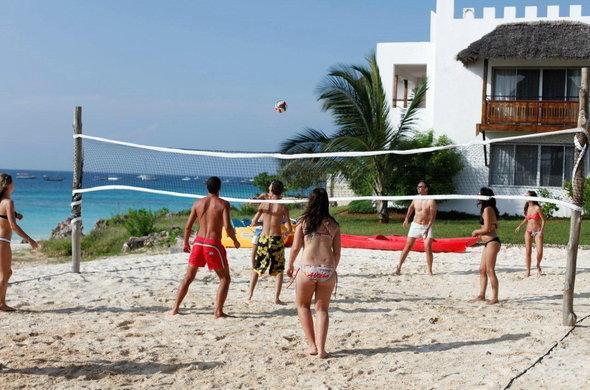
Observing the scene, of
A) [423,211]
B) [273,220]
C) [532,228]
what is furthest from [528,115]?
[273,220]

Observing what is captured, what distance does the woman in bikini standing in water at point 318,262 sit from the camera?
6.59m

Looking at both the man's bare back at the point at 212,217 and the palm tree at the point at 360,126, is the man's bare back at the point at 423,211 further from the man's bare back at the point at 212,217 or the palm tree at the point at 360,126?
the palm tree at the point at 360,126

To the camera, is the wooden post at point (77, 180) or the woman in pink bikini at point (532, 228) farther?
the woman in pink bikini at point (532, 228)

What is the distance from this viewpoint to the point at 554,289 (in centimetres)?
1084

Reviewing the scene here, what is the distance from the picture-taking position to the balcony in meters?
23.6

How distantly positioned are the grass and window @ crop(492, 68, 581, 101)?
421 cm

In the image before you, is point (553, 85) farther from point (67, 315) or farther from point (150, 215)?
point (67, 315)

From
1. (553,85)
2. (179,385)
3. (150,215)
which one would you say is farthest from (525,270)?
(553,85)

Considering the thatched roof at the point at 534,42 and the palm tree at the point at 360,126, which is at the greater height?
the thatched roof at the point at 534,42

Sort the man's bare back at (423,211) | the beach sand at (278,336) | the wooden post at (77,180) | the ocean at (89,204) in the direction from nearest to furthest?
1. the beach sand at (278,336)
2. the wooden post at (77,180)
3. the man's bare back at (423,211)
4. the ocean at (89,204)

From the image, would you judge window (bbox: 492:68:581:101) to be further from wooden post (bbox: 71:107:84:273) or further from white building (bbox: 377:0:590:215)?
wooden post (bbox: 71:107:84:273)

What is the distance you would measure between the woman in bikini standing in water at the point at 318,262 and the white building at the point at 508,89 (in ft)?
58.9

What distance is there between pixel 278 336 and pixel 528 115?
1819 cm

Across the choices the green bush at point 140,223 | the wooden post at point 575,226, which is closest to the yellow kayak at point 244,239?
the green bush at point 140,223
